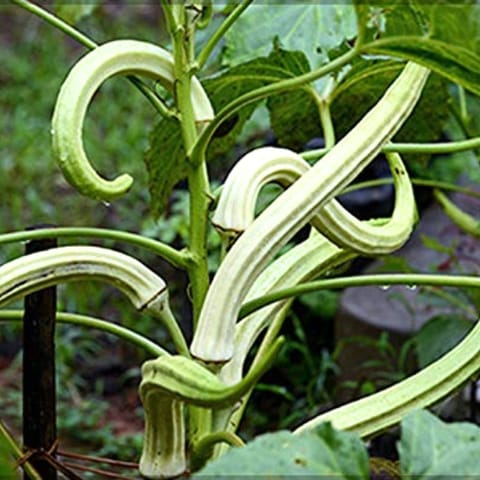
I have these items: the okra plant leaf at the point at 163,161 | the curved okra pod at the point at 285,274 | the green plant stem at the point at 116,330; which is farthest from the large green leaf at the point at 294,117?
the green plant stem at the point at 116,330

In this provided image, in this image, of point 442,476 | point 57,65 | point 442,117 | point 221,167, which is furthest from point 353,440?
point 57,65

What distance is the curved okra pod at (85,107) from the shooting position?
82 cm

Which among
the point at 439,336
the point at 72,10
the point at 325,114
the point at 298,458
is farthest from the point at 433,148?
the point at 439,336

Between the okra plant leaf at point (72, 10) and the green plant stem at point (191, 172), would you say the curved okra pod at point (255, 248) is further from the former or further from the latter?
the okra plant leaf at point (72, 10)

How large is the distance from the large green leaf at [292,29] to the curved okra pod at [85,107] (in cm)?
49

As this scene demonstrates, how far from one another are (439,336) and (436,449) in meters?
1.25

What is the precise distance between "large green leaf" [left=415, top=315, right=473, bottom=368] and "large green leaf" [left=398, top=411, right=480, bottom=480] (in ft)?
3.87

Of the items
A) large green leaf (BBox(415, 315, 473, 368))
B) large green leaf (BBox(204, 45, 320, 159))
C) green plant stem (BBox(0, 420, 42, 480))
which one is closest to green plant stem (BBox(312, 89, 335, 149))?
large green leaf (BBox(204, 45, 320, 159))

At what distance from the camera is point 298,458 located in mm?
673

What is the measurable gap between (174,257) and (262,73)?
0.87 ft

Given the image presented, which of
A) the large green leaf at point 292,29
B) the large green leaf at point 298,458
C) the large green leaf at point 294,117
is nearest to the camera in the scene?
the large green leaf at point 298,458

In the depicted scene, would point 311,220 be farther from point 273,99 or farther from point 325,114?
point 273,99

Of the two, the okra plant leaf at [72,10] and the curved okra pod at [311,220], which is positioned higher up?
the okra plant leaf at [72,10]

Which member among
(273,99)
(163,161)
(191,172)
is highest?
(273,99)
